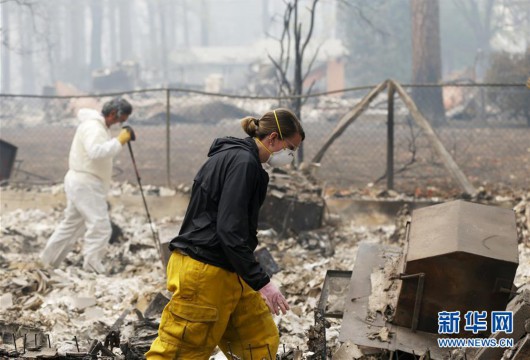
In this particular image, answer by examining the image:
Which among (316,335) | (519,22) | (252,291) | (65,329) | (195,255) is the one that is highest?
(519,22)

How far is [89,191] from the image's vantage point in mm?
7836

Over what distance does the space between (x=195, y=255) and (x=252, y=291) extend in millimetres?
459

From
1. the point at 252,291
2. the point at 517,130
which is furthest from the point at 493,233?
the point at 517,130

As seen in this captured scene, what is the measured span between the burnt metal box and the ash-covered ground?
2.73 feet

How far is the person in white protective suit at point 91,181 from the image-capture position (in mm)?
7691

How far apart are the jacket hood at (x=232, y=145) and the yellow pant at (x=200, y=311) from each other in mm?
625

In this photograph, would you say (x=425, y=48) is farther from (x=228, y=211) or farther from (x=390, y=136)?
A: (x=228, y=211)

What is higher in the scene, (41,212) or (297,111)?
(297,111)

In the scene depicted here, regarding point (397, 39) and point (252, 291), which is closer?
point (252, 291)

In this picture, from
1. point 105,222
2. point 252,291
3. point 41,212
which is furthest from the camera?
point 41,212

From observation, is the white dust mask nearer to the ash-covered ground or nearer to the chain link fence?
the ash-covered ground

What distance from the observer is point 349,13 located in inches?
1484

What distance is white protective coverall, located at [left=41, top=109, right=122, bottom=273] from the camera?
768cm

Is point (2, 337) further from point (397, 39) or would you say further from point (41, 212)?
point (397, 39)
